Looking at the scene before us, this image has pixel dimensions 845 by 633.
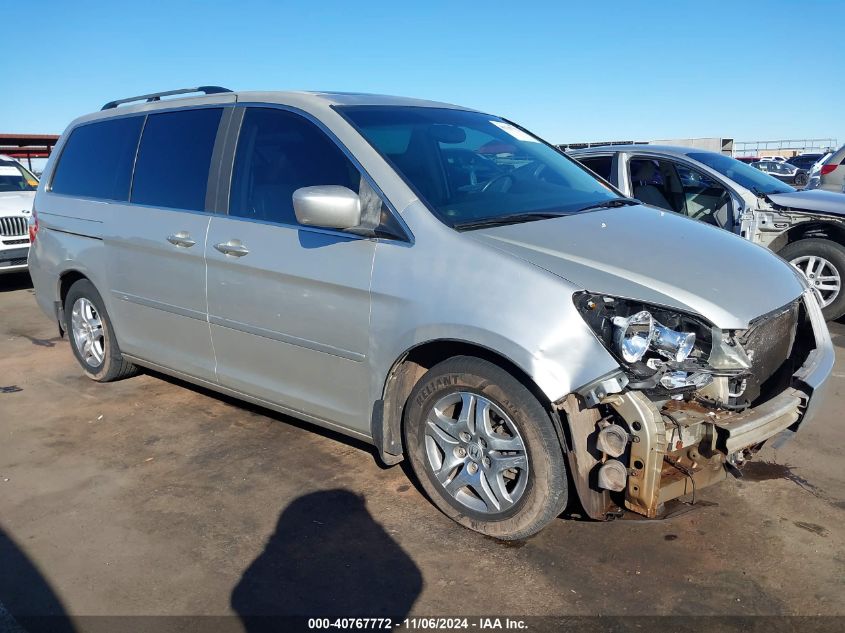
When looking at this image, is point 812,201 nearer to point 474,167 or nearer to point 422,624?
point 474,167

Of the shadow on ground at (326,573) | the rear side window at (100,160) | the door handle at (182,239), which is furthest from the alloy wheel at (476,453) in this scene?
the rear side window at (100,160)

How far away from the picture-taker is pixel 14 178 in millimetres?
10477

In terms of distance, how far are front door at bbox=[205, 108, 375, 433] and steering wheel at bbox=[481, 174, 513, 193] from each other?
27.9 inches

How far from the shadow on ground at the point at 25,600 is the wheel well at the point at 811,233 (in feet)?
21.6

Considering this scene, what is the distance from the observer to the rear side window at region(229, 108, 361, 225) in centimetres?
357

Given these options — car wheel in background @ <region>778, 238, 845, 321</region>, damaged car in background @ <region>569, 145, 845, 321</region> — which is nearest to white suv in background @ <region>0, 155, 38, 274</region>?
damaged car in background @ <region>569, 145, 845, 321</region>

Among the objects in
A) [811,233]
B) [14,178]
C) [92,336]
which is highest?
[14,178]

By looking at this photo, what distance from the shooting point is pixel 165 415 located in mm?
4781

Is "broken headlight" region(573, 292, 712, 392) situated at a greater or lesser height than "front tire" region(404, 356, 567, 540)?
greater

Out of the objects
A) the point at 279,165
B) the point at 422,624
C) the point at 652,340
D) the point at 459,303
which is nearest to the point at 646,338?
the point at 652,340

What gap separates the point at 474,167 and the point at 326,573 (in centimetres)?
215

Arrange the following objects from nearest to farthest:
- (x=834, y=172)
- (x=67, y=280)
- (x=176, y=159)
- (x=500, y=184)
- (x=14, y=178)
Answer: (x=500, y=184)
(x=176, y=159)
(x=67, y=280)
(x=14, y=178)
(x=834, y=172)

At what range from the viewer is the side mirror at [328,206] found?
3.16 metres

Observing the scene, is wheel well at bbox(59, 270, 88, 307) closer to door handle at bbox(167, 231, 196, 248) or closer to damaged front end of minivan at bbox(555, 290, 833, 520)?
door handle at bbox(167, 231, 196, 248)
